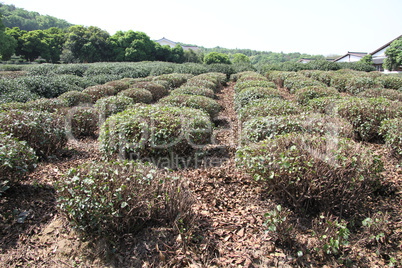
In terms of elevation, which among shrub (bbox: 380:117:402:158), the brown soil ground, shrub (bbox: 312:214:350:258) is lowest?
the brown soil ground

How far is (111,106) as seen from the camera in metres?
6.91

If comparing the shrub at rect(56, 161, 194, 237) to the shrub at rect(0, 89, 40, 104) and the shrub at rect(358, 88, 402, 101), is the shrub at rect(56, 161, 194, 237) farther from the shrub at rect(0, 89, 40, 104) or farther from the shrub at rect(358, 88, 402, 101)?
the shrub at rect(358, 88, 402, 101)

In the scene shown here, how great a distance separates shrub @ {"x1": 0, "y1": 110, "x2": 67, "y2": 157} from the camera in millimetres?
4469

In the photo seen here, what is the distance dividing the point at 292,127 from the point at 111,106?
4.68 m

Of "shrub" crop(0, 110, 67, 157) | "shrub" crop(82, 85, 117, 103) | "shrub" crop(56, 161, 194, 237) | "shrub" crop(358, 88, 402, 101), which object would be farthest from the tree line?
"shrub" crop(56, 161, 194, 237)

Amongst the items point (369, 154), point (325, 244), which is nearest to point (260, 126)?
point (369, 154)

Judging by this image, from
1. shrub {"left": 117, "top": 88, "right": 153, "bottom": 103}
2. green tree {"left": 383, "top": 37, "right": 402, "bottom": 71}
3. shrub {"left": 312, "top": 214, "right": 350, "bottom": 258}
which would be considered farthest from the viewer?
green tree {"left": 383, "top": 37, "right": 402, "bottom": 71}

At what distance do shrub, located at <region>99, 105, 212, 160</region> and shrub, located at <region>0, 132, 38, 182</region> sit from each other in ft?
3.75

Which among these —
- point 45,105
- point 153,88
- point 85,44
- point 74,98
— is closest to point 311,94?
point 153,88

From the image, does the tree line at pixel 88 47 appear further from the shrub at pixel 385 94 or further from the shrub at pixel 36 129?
the shrub at pixel 385 94

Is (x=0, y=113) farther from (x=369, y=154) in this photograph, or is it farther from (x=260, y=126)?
(x=369, y=154)

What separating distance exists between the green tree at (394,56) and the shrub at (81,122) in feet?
135

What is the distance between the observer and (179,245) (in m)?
2.75

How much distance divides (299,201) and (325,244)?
631 mm
